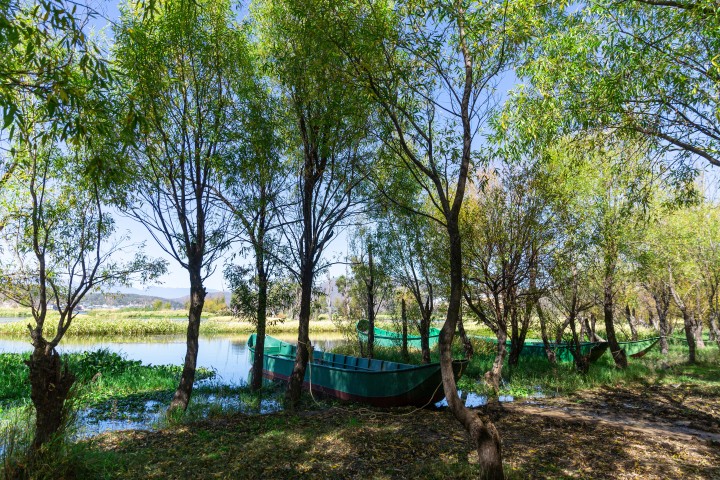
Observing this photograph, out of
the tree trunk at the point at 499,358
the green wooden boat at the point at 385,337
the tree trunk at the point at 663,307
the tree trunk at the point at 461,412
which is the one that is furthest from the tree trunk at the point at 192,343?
the tree trunk at the point at 663,307

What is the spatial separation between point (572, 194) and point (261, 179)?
9.17 m

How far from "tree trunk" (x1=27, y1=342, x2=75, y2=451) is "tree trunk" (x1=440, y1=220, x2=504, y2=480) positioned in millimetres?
4521

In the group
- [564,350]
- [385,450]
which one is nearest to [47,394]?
[385,450]

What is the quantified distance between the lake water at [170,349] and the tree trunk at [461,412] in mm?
12206

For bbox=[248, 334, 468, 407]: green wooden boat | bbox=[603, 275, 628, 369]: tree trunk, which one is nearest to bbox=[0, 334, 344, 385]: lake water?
bbox=[248, 334, 468, 407]: green wooden boat

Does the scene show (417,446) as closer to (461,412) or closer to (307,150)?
(461,412)

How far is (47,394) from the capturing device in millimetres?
5316

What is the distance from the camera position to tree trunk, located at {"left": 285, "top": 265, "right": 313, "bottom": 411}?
36.1 ft

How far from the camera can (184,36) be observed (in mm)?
9914

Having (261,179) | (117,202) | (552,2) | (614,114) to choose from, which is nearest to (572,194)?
(614,114)

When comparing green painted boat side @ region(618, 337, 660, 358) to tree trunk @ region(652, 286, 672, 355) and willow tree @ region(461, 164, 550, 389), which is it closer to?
tree trunk @ region(652, 286, 672, 355)

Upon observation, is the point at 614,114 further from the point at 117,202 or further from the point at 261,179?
the point at 117,202

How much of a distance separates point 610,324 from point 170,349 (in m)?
23.5

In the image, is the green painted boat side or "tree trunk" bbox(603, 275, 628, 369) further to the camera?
the green painted boat side
